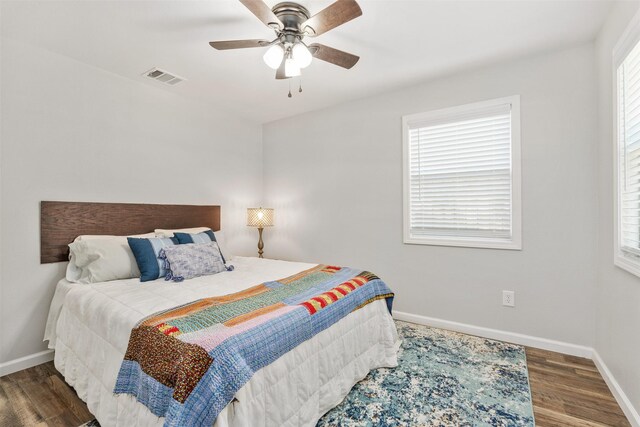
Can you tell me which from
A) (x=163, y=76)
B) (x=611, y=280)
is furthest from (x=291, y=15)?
(x=611, y=280)

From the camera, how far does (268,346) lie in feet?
4.71

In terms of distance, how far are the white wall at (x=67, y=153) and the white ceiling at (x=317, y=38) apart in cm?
21

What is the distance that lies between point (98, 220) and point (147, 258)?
0.72 meters

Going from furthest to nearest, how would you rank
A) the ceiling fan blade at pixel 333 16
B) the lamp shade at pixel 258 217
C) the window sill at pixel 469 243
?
1. the lamp shade at pixel 258 217
2. the window sill at pixel 469 243
3. the ceiling fan blade at pixel 333 16

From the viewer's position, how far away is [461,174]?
2.99 meters

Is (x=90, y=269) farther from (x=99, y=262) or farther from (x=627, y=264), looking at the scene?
(x=627, y=264)

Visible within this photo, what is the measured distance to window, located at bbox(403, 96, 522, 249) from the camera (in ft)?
8.99

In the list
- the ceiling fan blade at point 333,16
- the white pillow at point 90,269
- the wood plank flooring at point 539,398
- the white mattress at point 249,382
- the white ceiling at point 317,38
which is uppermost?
the white ceiling at point 317,38

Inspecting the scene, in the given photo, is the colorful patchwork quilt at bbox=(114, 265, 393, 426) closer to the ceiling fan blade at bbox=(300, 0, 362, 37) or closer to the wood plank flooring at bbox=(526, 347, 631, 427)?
the wood plank flooring at bbox=(526, 347, 631, 427)

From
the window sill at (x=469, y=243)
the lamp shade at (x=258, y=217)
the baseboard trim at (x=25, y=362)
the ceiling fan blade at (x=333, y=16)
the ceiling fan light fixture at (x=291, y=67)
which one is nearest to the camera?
the ceiling fan blade at (x=333, y=16)

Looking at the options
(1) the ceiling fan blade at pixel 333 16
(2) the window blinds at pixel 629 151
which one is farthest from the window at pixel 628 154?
(1) the ceiling fan blade at pixel 333 16

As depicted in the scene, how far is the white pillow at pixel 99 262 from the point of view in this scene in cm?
234

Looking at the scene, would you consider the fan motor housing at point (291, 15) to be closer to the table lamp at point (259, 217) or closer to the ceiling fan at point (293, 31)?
the ceiling fan at point (293, 31)

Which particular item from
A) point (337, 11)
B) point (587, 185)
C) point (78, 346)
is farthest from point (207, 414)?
point (587, 185)
